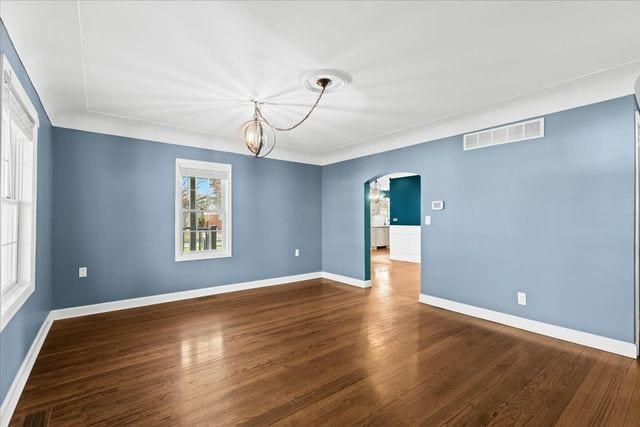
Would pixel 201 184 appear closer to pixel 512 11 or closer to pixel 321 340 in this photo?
pixel 321 340

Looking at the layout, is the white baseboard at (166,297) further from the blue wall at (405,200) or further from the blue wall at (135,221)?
the blue wall at (405,200)

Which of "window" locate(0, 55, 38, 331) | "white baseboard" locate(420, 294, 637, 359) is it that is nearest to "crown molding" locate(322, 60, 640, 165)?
"white baseboard" locate(420, 294, 637, 359)

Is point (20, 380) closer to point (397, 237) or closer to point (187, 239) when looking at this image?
point (187, 239)

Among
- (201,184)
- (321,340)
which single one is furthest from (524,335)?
(201,184)

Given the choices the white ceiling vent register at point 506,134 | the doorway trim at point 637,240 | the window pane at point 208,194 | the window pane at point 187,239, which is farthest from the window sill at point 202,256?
the doorway trim at point 637,240

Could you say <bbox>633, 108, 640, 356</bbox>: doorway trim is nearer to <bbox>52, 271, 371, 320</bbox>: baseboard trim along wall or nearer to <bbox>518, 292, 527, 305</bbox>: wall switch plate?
<bbox>518, 292, 527, 305</bbox>: wall switch plate

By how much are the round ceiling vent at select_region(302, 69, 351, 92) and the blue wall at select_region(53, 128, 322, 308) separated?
2.69m

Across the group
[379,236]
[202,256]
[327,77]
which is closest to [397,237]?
[379,236]

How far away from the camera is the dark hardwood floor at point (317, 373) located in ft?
6.59

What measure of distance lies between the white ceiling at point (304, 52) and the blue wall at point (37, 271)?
6.6 inches

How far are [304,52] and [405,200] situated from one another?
7.82 metres

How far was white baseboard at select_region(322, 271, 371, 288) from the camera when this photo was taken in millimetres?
5664

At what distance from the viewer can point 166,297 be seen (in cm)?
462

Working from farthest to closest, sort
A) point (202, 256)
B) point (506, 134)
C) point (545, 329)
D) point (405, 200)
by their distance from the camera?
1. point (405, 200)
2. point (202, 256)
3. point (506, 134)
4. point (545, 329)
